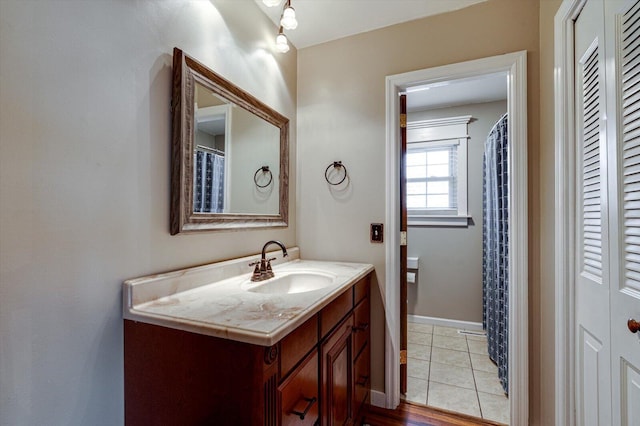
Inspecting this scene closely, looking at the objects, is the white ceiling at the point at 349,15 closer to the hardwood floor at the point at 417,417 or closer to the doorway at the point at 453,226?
the doorway at the point at 453,226

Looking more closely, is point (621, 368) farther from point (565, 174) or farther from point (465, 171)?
point (465, 171)

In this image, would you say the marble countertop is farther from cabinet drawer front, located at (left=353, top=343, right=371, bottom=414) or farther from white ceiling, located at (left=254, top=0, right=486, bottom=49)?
white ceiling, located at (left=254, top=0, right=486, bottom=49)

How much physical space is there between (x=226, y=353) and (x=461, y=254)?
9.17 ft

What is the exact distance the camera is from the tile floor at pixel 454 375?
1878 millimetres

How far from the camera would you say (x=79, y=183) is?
0.91 meters

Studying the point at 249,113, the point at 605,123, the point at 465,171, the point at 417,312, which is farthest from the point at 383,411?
the point at 465,171

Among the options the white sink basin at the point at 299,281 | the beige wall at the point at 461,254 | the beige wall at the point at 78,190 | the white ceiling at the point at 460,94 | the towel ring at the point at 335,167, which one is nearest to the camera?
the beige wall at the point at 78,190

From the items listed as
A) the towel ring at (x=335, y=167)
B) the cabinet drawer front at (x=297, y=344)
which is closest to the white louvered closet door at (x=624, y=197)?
the cabinet drawer front at (x=297, y=344)

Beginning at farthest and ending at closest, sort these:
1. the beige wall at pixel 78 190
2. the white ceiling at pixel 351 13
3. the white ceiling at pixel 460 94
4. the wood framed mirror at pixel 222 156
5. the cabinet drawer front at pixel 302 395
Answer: the white ceiling at pixel 460 94
the white ceiling at pixel 351 13
the wood framed mirror at pixel 222 156
the cabinet drawer front at pixel 302 395
the beige wall at pixel 78 190

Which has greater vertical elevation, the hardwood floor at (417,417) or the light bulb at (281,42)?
the light bulb at (281,42)

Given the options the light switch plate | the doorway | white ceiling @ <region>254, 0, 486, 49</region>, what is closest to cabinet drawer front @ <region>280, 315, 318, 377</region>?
the light switch plate

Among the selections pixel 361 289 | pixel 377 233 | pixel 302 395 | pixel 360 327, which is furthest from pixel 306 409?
pixel 377 233

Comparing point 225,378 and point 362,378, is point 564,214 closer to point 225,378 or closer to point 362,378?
point 362,378

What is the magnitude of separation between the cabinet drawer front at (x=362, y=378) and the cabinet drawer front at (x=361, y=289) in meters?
0.32
